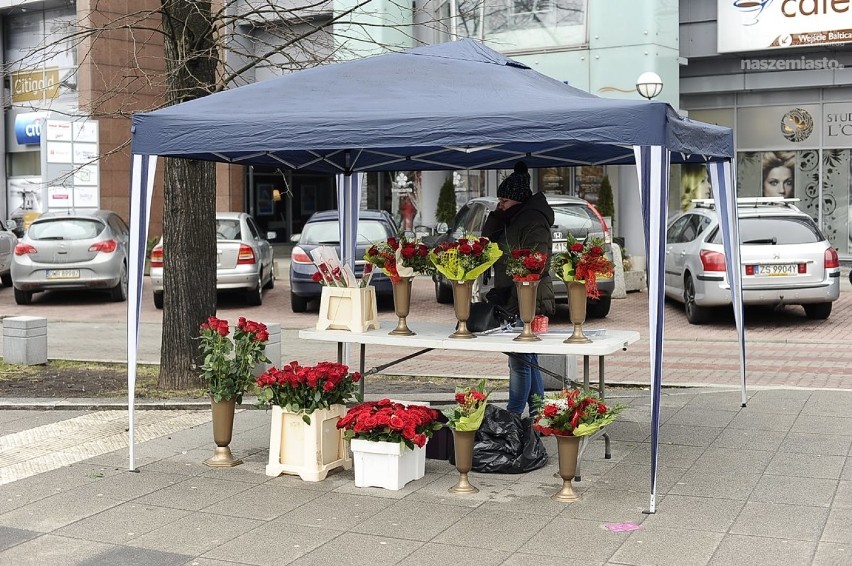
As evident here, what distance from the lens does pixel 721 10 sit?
21.9 m

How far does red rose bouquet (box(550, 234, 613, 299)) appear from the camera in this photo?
23.6 ft

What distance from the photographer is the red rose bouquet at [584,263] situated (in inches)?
283

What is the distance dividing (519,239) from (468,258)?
0.71 meters

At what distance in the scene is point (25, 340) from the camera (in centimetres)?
1223

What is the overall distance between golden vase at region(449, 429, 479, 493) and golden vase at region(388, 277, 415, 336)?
1166mm

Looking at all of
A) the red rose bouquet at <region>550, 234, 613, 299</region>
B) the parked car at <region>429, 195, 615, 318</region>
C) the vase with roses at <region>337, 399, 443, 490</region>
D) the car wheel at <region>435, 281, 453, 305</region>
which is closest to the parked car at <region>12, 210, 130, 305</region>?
the car wheel at <region>435, 281, 453, 305</region>

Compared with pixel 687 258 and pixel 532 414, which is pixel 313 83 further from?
pixel 687 258

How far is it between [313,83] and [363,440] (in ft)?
7.90

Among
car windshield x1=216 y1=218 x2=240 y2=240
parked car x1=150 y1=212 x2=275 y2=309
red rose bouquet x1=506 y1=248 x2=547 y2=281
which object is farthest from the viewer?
car windshield x1=216 y1=218 x2=240 y2=240

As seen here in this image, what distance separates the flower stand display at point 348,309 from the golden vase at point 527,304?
3.83 ft

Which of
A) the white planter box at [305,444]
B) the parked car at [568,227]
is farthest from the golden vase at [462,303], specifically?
the parked car at [568,227]

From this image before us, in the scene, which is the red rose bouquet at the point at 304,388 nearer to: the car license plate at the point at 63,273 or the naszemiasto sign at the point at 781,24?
the car license plate at the point at 63,273

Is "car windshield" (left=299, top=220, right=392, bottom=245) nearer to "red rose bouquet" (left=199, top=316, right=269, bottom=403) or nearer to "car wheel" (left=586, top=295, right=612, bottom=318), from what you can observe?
"car wheel" (left=586, top=295, right=612, bottom=318)

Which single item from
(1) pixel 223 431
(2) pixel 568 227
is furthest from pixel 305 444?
(2) pixel 568 227
